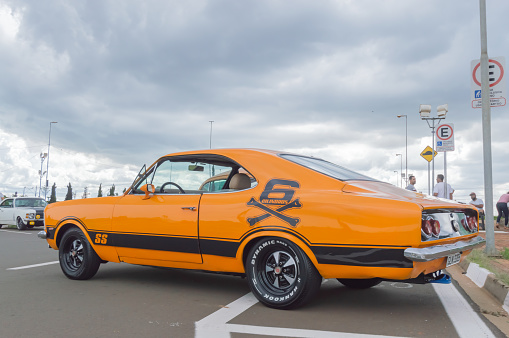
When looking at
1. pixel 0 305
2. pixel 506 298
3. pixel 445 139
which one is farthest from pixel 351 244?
pixel 445 139

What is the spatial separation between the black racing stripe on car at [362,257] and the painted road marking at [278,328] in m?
0.58

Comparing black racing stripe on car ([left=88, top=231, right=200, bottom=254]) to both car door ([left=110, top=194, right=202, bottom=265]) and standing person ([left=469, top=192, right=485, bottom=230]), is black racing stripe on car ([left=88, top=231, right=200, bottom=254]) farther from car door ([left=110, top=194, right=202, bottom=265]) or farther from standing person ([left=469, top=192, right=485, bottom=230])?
standing person ([left=469, top=192, right=485, bottom=230])

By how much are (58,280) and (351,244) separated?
3.93m

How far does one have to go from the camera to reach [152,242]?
5219 mm

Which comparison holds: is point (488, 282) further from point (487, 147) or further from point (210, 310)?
point (487, 147)

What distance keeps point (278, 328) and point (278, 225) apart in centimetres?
90

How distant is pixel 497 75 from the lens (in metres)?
8.75

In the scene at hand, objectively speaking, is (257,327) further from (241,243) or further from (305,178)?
(305,178)

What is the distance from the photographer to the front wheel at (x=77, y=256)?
591cm

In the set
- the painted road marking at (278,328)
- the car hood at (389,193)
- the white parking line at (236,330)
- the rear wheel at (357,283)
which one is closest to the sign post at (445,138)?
the rear wheel at (357,283)

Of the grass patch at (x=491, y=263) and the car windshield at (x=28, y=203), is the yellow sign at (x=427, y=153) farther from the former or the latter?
the car windshield at (x=28, y=203)

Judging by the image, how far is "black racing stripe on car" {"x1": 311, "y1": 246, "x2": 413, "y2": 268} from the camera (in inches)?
150

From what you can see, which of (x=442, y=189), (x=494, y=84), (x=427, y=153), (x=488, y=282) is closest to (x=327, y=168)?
(x=488, y=282)

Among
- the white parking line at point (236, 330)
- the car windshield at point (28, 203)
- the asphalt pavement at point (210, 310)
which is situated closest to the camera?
the white parking line at point (236, 330)
